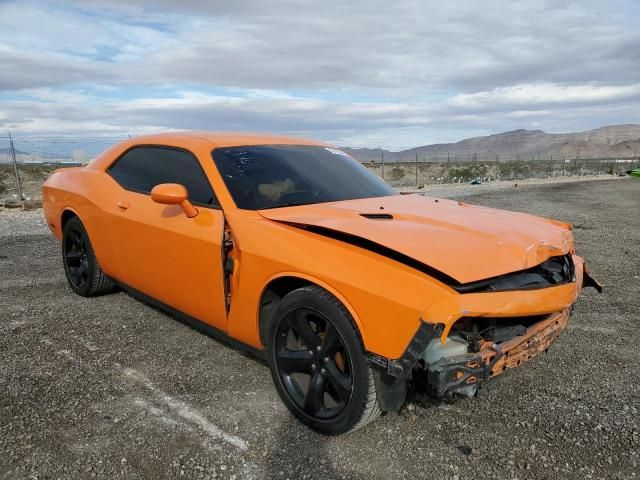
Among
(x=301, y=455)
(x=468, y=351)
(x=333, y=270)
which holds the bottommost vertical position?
(x=301, y=455)

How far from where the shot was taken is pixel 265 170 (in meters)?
3.45

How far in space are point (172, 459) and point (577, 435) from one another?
6.63 feet

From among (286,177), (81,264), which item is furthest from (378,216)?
(81,264)

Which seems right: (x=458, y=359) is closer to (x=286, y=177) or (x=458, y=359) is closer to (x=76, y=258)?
(x=286, y=177)

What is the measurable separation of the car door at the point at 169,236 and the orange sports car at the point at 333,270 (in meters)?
0.01

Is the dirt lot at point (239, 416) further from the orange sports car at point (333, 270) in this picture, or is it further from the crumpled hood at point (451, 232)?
A: the crumpled hood at point (451, 232)

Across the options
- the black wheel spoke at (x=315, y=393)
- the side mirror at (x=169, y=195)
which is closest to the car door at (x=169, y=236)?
the side mirror at (x=169, y=195)

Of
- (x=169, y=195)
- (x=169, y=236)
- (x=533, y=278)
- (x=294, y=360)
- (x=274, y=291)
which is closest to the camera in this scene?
(x=533, y=278)

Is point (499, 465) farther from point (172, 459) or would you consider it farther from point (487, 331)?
point (172, 459)

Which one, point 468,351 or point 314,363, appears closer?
point 468,351

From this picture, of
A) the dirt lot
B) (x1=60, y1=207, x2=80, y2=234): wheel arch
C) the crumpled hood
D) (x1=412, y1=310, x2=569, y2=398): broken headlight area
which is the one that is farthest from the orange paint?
(x1=60, y1=207, x2=80, y2=234): wheel arch

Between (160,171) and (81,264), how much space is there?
1.60 m

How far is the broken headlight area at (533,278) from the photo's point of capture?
2299 mm

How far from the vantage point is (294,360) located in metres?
2.72
